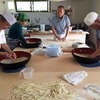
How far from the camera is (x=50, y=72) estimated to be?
1.14 metres

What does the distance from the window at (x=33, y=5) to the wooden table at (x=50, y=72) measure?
12.8 ft

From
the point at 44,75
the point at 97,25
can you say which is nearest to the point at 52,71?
the point at 44,75

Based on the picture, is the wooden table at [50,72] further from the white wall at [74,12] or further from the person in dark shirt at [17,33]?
the white wall at [74,12]

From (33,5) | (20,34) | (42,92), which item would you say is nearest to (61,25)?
(20,34)

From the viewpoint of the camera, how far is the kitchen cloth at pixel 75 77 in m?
0.97

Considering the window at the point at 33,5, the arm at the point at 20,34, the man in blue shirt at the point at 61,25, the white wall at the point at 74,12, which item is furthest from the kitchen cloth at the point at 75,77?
the window at the point at 33,5

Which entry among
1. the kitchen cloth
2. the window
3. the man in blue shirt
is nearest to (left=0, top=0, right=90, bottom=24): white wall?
the window

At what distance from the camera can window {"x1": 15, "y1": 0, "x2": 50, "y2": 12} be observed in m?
4.80

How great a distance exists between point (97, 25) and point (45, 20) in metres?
3.85

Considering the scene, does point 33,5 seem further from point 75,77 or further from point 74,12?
point 75,77

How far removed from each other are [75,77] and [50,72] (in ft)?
0.83

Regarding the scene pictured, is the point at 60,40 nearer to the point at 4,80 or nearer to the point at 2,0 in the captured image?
the point at 4,80

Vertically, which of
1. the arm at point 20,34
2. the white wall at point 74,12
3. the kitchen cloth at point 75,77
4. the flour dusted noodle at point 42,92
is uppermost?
the white wall at point 74,12

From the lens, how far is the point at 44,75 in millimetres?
1088
